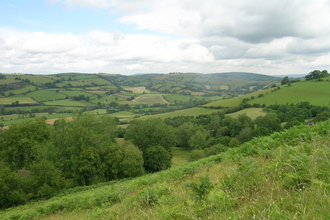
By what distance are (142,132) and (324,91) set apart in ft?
308

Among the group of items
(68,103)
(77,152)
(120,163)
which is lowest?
(120,163)

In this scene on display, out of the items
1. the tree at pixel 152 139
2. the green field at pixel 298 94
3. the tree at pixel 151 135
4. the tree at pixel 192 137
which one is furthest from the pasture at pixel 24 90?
the green field at pixel 298 94

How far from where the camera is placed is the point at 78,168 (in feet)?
82.4

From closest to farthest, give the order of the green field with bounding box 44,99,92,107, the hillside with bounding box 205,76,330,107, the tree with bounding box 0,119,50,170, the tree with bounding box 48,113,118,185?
1. the tree with bounding box 48,113,118,185
2. the tree with bounding box 0,119,50,170
3. the hillside with bounding box 205,76,330,107
4. the green field with bounding box 44,99,92,107

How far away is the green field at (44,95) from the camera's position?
440 ft

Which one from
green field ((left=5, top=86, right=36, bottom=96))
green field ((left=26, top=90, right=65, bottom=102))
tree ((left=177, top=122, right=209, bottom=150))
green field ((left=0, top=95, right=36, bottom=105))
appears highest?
green field ((left=5, top=86, right=36, bottom=96))

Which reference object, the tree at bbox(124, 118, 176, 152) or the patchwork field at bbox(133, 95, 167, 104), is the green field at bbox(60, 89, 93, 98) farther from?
the tree at bbox(124, 118, 176, 152)

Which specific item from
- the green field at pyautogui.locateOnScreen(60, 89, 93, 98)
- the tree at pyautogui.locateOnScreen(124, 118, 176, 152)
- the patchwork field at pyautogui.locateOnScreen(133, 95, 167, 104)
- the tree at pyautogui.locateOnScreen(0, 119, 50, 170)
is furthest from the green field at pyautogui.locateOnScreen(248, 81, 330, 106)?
the green field at pyautogui.locateOnScreen(60, 89, 93, 98)

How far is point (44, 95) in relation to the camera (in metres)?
140

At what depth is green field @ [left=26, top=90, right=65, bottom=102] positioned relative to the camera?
13400 centimetres

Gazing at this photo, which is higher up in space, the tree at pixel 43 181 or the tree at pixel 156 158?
the tree at pixel 43 181

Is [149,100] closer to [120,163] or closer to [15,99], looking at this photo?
[15,99]

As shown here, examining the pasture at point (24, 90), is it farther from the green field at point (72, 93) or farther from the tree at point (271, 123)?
the tree at point (271, 123)

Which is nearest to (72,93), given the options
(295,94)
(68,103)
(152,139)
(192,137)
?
(68,103)
